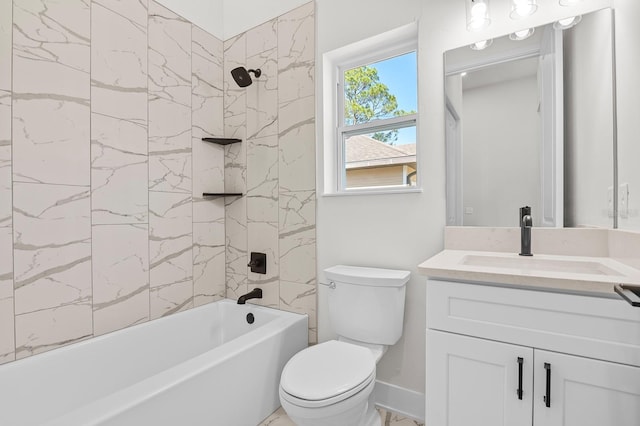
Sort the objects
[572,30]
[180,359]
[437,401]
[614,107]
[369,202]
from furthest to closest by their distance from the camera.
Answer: [180,359]
[369,202]
[572,30]
[614,107]
[437,401]

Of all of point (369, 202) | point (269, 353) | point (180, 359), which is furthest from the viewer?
point (180, 359)

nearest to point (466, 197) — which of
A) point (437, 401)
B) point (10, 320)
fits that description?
point (437, 401)

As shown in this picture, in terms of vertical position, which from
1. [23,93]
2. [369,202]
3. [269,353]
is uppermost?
[23,93]

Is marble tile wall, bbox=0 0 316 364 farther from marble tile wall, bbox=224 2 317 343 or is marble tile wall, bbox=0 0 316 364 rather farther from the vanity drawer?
the vanity drawer

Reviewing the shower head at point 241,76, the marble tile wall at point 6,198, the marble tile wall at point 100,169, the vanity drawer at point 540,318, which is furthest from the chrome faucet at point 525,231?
the marble tile wall at point 6,198

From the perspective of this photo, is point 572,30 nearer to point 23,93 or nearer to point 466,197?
point 466,197

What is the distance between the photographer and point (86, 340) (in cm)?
165

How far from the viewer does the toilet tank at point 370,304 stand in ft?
5.21

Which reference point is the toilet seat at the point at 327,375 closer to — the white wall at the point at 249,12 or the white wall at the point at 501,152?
the white wall at the point at 501,152

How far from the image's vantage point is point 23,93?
146 cm

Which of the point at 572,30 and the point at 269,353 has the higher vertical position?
the point at 572,30

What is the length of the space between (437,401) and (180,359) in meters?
1.58

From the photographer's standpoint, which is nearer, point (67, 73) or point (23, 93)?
point (23, 93)

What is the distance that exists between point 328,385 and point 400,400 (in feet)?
2.42
